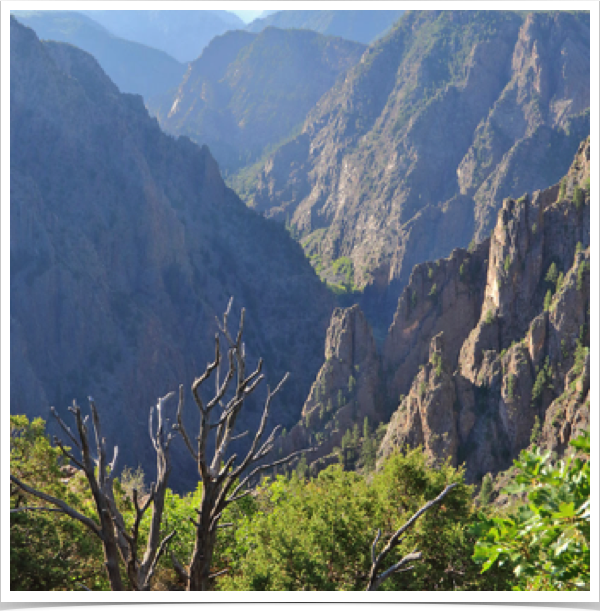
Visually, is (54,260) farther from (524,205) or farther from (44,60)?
(524,205)

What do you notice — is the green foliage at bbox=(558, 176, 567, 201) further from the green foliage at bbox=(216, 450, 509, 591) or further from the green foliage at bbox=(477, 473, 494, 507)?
the green foliage at bbox=(216, 450, 509, 591)

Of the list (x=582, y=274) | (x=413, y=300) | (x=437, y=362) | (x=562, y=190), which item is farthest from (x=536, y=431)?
(x=562, y=190)

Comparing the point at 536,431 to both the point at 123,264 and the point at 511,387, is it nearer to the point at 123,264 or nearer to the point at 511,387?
the point at 511,387

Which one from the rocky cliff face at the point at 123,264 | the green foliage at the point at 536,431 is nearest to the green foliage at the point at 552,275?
the green foliage at the point at 536,431

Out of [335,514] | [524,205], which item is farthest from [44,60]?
[335,514]

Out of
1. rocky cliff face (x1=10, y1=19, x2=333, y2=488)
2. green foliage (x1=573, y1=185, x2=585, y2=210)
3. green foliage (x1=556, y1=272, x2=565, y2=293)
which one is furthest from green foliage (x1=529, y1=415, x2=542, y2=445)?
rocky cliff face (x1=10, y1=19, x2=333, y2=488)
